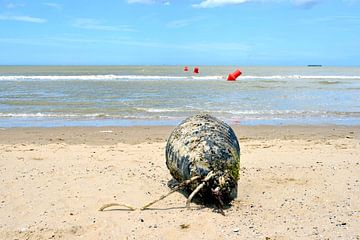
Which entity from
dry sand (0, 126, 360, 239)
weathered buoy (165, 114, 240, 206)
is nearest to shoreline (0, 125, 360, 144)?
dry sand (0, 126, 360, 239)

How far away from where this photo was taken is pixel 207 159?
193 inches

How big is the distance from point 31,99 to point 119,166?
14163 millimetres

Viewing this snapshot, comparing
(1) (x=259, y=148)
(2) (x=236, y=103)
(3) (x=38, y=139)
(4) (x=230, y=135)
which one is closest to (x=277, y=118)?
(2) (x=236, y=103)

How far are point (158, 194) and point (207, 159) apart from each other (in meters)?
0.96

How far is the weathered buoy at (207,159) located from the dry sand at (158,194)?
0.23 metres

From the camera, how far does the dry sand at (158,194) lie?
4.19m

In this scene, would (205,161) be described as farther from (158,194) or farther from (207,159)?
(158,194)

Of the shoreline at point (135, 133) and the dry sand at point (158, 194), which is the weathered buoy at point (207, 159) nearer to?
the dry sand at point (158, 194)

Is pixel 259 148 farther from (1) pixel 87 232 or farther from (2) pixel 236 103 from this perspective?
(2) pixel 236 103

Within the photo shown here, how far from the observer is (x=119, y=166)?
6.84 m

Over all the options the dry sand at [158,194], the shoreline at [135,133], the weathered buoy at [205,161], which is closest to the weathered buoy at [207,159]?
the weathered buoy at [205,161]

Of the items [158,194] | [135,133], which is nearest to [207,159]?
[158,194]

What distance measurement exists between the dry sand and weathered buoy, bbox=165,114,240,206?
232mm

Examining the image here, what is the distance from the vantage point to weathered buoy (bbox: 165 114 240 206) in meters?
4.80
